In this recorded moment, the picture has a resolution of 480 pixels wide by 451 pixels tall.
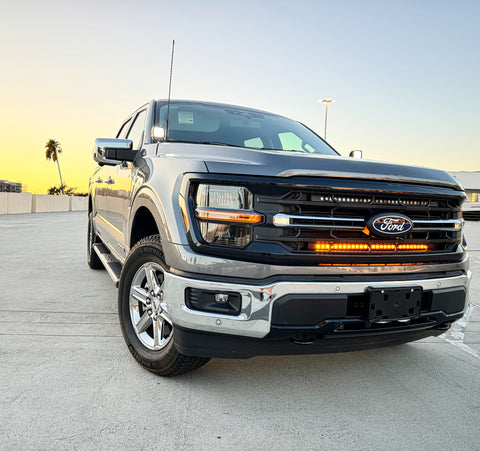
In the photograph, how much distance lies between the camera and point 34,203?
27.6 m

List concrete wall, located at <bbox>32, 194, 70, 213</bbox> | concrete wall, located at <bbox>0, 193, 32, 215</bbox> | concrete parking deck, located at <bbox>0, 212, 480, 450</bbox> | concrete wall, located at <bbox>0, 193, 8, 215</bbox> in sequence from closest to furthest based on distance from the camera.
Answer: concrete parking deck, located at <bbox>0, 212, 480, 450</bbox> → concrete wall, located at <bbox>0, 193, 8, 215</bbox> → concrete wall, located at <bbox>0, 193, 32, 215</bbox> → concrete wall, located at <bbox>32, 194, 70, 213</bbox>

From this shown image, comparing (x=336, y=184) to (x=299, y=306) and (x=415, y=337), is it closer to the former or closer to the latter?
(x=299, y=306)

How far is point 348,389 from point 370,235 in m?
0.92

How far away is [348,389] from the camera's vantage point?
8.86ft

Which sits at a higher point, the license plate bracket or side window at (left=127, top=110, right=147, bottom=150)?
side window at (left=127, top=110, right=147, bottom=150)

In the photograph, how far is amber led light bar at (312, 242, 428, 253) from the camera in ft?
7.82

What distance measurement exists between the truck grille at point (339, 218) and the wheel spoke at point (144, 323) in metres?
1.00

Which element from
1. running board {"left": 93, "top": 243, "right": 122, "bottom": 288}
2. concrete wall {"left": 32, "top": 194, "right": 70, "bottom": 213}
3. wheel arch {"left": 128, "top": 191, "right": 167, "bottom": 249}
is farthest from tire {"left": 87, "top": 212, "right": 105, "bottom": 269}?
concrete wall {"left": 32, "top": 194, "right": 70, "bottom": 213}

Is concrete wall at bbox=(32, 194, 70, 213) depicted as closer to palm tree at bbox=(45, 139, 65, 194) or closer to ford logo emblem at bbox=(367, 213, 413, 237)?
ford logo emblem at bbox=(367, 213, 413, 237)

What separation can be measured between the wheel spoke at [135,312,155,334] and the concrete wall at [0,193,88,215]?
2266 centimetres

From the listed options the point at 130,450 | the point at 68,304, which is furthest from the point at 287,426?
the point at 68,304

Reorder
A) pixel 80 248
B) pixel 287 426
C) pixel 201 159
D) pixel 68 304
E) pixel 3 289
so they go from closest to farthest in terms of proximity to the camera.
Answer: pixel 287 426 → pixel 201 159 → pixel 68 304 → pixel 3 289 → pixel 80 248

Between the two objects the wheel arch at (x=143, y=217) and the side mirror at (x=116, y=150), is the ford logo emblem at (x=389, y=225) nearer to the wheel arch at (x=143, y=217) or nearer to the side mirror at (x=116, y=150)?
the wheel arch at (x=143, y=217)

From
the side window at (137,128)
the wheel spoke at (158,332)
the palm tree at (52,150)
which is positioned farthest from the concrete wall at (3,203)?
the palm tree at (52,150)
